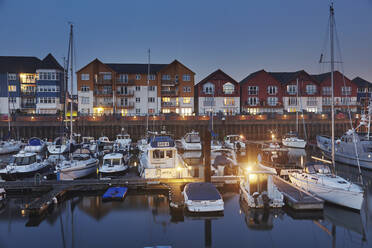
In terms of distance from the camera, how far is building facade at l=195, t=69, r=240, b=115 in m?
65.7

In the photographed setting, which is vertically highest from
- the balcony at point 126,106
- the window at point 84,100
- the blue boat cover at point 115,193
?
the window at point 84,100

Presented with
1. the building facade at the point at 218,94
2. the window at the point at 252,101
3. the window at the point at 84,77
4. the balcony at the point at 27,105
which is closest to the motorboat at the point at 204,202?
the building facade at the point at 218,94

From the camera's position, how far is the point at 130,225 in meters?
16.0

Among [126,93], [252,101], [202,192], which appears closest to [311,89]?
[252,101]

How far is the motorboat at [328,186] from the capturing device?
16562mm

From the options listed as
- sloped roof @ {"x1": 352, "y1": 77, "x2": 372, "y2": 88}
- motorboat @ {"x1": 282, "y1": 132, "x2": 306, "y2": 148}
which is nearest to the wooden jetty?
motorboat @ {"x1": 282, "y1": 132, "x2": 306, "y2": 148}

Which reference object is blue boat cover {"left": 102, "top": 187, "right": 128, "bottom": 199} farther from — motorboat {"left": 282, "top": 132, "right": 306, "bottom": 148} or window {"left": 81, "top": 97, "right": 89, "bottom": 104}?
window {"left": 81, "top": 97, "right": 89, "bottom": 104}

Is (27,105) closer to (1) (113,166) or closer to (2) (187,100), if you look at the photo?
(2) (187,100)

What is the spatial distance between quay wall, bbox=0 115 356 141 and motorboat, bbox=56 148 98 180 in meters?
24.0

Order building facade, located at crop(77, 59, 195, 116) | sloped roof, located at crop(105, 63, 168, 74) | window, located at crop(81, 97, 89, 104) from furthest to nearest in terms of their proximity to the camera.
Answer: sloped roof, located at crop(105, 63, 168, 74)
building facade, located at crop(77, 59, 195, 116)
window, located at crop(81, 97, 89, 104)

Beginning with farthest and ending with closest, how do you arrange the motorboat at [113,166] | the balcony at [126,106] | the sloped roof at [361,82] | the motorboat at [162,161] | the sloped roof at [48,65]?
the sloped roof at [361,82], the balcony at [126,106], the sloped roof at [48,65], the motorboat at [113,166], the motorboat at [162,161]

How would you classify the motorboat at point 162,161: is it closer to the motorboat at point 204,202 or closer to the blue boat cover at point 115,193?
the blue boat cover at point 115,193

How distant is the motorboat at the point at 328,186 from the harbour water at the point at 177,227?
62 centimetres

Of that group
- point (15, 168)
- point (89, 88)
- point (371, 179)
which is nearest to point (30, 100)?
point (89, 88)
